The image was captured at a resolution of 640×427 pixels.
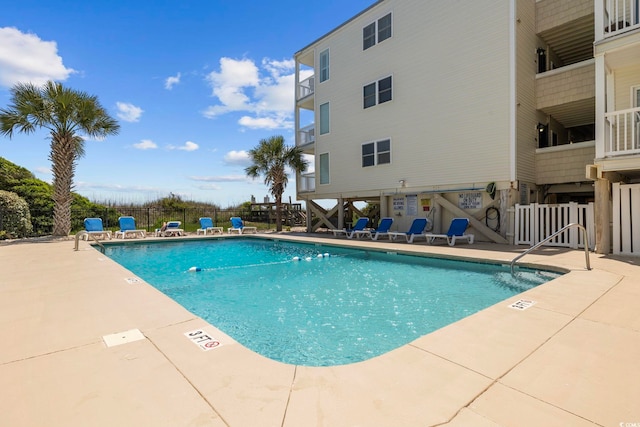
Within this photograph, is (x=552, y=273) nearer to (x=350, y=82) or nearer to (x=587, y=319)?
(x=587, y=319)

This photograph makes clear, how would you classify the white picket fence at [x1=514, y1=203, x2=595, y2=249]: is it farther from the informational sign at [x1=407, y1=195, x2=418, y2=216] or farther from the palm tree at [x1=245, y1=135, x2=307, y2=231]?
the palm tree at [x1=245, y1=135, x2=307, y2=231]

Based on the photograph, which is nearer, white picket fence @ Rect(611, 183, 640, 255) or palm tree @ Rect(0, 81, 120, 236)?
white picket fence @ Rect(611, 183, 640, 255)

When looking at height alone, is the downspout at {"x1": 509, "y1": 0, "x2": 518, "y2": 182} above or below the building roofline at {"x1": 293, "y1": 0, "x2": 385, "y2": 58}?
below

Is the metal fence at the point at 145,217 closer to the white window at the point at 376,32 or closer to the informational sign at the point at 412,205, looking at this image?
the informational sign at the point at 412,205

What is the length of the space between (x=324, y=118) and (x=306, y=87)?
295 cm

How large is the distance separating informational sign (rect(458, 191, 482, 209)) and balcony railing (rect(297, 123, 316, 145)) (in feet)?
30.8

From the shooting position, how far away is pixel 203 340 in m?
3.22

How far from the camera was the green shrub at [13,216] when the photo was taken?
14.1 meters

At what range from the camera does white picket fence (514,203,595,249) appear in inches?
389

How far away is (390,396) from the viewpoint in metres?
2.22

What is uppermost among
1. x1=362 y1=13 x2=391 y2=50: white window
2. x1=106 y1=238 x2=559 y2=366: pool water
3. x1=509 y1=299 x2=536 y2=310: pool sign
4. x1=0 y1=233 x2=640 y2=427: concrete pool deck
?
x1=362 y1=13 x2=391 y2=50: white window

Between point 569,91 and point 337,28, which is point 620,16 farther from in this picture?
point 337,28

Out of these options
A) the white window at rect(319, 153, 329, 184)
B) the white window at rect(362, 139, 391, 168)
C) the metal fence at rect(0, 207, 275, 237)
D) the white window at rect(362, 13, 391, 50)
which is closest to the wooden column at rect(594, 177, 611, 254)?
the white window at rect(362, 139, 391, 168)

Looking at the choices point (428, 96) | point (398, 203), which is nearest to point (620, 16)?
point (428, 96)
